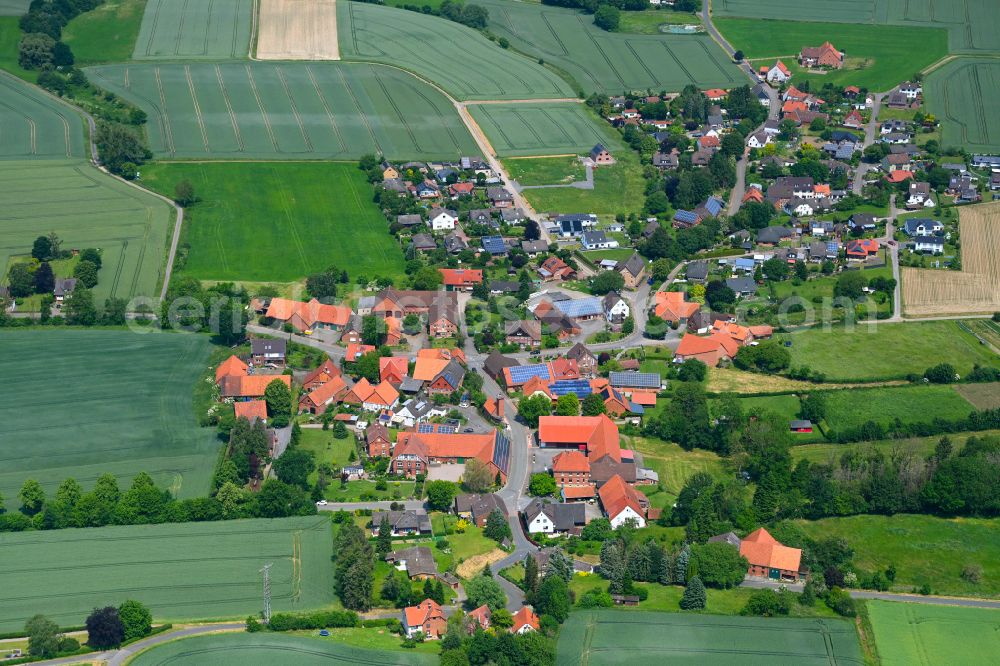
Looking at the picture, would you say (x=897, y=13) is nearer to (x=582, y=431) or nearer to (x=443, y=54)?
(x=443, y=54)

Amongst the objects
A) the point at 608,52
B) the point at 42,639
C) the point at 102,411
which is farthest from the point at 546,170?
the point at 42,639

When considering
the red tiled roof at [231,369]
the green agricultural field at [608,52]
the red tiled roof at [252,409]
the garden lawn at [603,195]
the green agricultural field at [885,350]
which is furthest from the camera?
the green agricultural field at [608,52]

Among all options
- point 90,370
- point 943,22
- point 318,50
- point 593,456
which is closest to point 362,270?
point 90,370

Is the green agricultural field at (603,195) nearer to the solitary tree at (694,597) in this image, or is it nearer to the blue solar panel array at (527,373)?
the blue solar panel array at (527,373)

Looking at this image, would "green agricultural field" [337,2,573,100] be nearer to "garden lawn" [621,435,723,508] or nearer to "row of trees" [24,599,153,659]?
"garden lawn" [621,435,723,508]

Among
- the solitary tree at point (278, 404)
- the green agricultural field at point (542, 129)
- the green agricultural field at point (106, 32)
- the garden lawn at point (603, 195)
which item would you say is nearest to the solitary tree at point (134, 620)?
the solitary tree at point (278, 404)

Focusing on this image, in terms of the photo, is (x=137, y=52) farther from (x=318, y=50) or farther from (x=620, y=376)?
(x=620, y=376)

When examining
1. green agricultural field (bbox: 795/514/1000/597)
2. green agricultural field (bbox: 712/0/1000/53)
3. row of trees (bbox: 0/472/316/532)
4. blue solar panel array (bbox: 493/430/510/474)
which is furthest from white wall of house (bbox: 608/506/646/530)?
green agricultural field (bbox: 712/0/1000/53)
